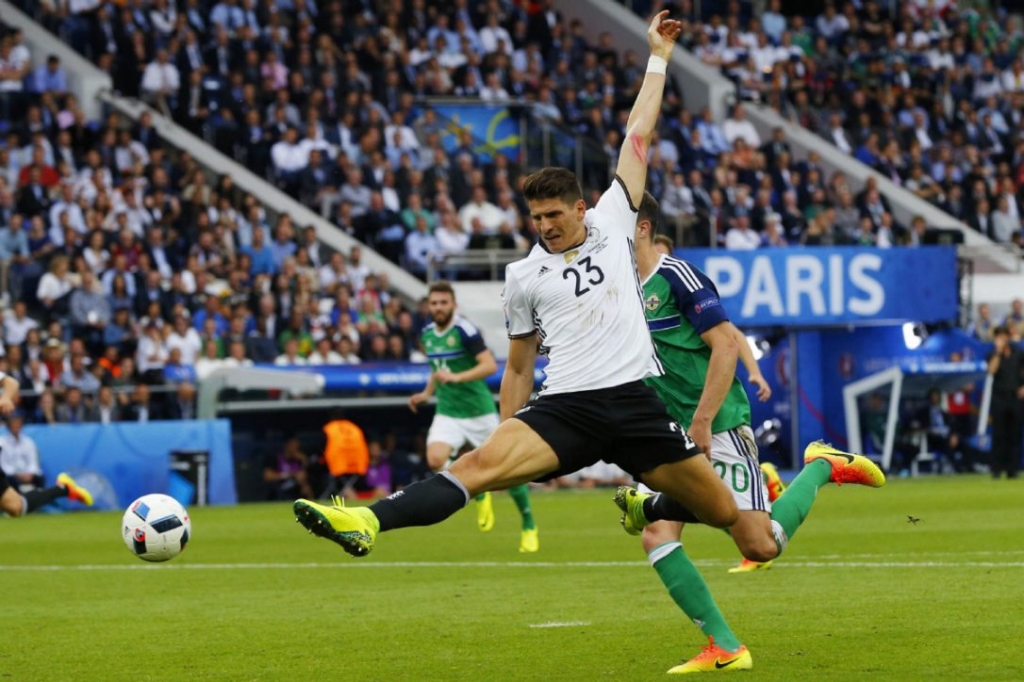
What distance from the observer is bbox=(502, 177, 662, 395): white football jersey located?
25.0 feet

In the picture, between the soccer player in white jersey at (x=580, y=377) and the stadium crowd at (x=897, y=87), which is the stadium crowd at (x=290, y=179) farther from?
the soccer player in white jersey at (x=580, y=377)

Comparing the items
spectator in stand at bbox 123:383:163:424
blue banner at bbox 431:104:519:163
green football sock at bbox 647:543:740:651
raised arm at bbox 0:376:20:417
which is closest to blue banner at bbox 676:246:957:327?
blue banner at bbox 431:104:519:163

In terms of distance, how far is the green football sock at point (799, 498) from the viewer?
900 cm

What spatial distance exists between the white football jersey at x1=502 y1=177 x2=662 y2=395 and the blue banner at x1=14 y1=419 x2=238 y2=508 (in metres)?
17.2

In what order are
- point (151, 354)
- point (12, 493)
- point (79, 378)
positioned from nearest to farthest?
point (12, 493)
point (79, 378)
point (151, 354)

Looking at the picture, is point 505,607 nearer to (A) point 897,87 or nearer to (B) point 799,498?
(B) point 799,498

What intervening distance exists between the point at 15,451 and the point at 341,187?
9139mm

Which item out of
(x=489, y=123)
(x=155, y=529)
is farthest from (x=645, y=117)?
(x=489, y=123)

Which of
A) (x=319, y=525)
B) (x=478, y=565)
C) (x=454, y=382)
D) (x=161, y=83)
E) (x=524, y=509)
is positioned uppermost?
(x=161, y=83)

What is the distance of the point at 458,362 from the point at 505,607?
6852 millimetres

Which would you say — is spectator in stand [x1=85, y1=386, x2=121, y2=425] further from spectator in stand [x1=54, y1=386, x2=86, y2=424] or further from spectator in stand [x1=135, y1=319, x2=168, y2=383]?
spectator in stand [x1=135, y1=319, x2=168, y2=383]

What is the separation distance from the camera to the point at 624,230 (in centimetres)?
789

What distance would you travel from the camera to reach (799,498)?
923cm

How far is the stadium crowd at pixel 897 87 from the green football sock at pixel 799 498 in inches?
1025
